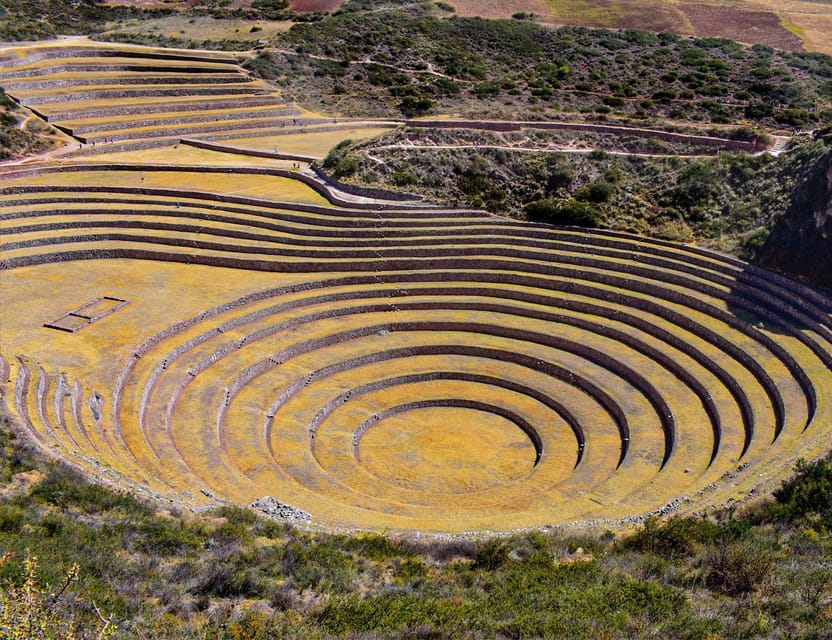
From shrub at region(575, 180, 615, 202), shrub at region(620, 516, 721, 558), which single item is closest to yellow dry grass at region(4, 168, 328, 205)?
shrub at region(575, 180, 615, 202)

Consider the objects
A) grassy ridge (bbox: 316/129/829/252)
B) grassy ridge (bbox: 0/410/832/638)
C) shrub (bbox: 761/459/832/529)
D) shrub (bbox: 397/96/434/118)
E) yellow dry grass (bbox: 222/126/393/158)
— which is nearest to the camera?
grassy ridge (bbox: 0/410/832/638)

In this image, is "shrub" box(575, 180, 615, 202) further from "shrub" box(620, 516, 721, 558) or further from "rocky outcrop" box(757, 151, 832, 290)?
"shrub" box(620, 516, 721, 558)

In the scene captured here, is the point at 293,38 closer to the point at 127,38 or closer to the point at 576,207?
the point at 127,38

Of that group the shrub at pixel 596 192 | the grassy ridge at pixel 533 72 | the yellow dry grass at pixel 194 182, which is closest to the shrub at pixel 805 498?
the shrub at pixel 596 192

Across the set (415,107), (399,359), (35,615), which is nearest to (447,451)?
(399,359)

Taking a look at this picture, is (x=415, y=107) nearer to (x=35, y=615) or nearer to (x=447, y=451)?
(x=447, y=451)

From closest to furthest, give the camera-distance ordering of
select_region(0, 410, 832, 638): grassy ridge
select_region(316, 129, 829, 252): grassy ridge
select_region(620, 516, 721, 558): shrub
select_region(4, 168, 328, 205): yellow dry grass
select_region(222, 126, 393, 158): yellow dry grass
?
select_region(0, 410, 832, 638): grassy ridge, select_region(620, 516, 721, 558): shrub, select_region(316, 129, 829, 252): grassy ridge, select_region(4, 168, 328, 205): yellow dry grass, select_region(222, 126, 393, 158): yellow dry grass

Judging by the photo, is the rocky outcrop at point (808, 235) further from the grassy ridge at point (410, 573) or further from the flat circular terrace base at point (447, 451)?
the grassy ridge at point (410, 573)

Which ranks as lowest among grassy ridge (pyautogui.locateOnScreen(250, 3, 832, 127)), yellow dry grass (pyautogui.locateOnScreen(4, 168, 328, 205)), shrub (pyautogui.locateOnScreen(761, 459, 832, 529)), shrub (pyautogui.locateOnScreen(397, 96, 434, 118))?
shrub (pyautogui.locateOnScreen(761, 459, 832, 529))
